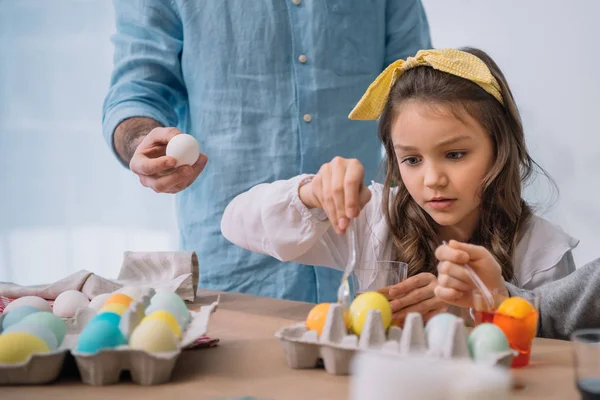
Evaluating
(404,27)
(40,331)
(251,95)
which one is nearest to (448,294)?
(40,331)

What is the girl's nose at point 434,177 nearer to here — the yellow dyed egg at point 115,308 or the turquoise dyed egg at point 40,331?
the yellow dyed egg at point 115,308

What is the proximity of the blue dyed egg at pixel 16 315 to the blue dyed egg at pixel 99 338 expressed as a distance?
0.19 m

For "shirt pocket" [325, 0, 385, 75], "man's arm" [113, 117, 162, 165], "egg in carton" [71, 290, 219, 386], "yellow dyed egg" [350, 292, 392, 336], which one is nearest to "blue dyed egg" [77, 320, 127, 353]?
"egg in carton" [71, 290, 219, 386]

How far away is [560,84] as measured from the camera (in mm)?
2998

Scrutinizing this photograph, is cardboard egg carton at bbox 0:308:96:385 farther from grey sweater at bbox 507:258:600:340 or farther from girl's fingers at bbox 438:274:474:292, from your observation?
grey sweater at bbox 507:258:600:340

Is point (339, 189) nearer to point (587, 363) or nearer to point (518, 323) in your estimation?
point (518, 323)

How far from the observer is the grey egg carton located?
791 millimetres

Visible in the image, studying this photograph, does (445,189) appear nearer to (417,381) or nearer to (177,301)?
(177,301)

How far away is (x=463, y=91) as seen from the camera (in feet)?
4.61

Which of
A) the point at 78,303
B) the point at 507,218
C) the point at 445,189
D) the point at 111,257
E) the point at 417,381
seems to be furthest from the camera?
the point at 111,257

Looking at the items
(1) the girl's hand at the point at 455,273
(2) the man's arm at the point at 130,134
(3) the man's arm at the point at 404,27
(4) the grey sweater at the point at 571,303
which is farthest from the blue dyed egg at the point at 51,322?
(3) the man's arm at the point at 404,27

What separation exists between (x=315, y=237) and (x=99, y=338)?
67 centimetres

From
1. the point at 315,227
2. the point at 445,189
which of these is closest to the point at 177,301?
the point at 315,227

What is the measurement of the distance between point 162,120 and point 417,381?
1.30 m
